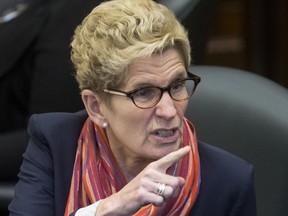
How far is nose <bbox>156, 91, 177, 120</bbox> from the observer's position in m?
2.22

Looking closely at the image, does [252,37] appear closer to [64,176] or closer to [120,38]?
[64,176]

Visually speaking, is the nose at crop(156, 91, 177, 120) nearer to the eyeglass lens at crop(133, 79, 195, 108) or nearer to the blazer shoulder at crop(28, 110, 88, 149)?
the eyeglass lens at crop(133, 79, 195, 108)

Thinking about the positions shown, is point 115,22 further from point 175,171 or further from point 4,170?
point 4,170

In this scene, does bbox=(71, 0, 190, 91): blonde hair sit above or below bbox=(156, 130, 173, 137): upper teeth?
above

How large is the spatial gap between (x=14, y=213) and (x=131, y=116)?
42 cm

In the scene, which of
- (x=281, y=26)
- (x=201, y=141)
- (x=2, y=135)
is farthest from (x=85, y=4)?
(x=281, y=26)

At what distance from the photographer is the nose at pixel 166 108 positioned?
7.30 feet

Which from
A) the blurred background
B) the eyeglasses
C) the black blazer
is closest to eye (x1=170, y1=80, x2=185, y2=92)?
the eyeglasses

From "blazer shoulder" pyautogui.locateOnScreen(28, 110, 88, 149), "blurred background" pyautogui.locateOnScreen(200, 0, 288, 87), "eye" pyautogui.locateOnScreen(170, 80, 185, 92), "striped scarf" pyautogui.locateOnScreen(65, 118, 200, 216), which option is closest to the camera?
"eye" pyautogui.locateOnScreen(170, 80, 185, 92)

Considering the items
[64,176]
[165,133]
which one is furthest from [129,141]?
[64,176]

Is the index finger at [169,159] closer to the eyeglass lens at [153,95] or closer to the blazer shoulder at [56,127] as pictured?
the eyeglass lens at [153,95]

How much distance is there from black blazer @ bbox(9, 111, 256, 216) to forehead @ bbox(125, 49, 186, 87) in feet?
1.00

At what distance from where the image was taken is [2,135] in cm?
332

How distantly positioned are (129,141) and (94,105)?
0.14 meters
